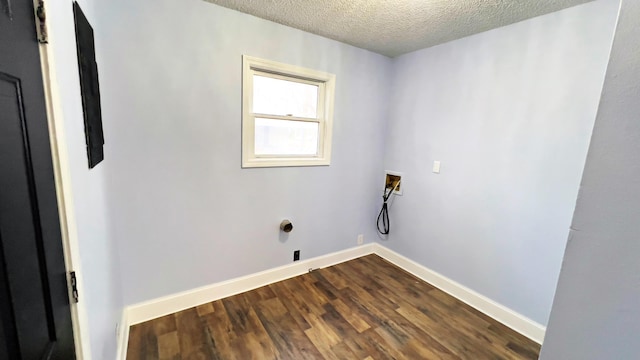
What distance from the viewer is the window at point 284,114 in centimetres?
224

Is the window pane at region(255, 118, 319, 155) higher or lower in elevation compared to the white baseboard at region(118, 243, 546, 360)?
higher

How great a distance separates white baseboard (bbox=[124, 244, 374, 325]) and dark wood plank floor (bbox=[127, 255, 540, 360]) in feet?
0.19

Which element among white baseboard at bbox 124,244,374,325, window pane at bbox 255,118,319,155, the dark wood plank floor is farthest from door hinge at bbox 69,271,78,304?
window pane at bbox 255,118,319,155

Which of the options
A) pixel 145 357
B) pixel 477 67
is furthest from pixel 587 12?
pixel 145 357

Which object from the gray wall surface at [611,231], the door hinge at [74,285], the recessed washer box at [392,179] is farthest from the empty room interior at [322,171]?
the gray wall surface at [611,231]

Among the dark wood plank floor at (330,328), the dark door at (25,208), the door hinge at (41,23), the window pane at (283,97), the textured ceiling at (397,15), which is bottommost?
the dark wood plank floor at (330,328)

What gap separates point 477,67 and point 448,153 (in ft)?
2.62

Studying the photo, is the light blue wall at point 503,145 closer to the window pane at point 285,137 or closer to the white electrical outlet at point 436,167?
the white electrical outlet at point 436,167

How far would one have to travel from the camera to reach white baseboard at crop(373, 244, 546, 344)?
2.02 meters

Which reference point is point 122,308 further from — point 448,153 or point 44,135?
point 448,153

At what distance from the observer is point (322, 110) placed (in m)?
2.68

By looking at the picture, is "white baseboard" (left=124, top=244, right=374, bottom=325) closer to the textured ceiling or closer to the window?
the window

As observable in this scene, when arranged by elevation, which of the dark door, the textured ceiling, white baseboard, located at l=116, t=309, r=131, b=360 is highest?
the textured ceiling

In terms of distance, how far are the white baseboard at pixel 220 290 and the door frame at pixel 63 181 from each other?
140 centimetres
